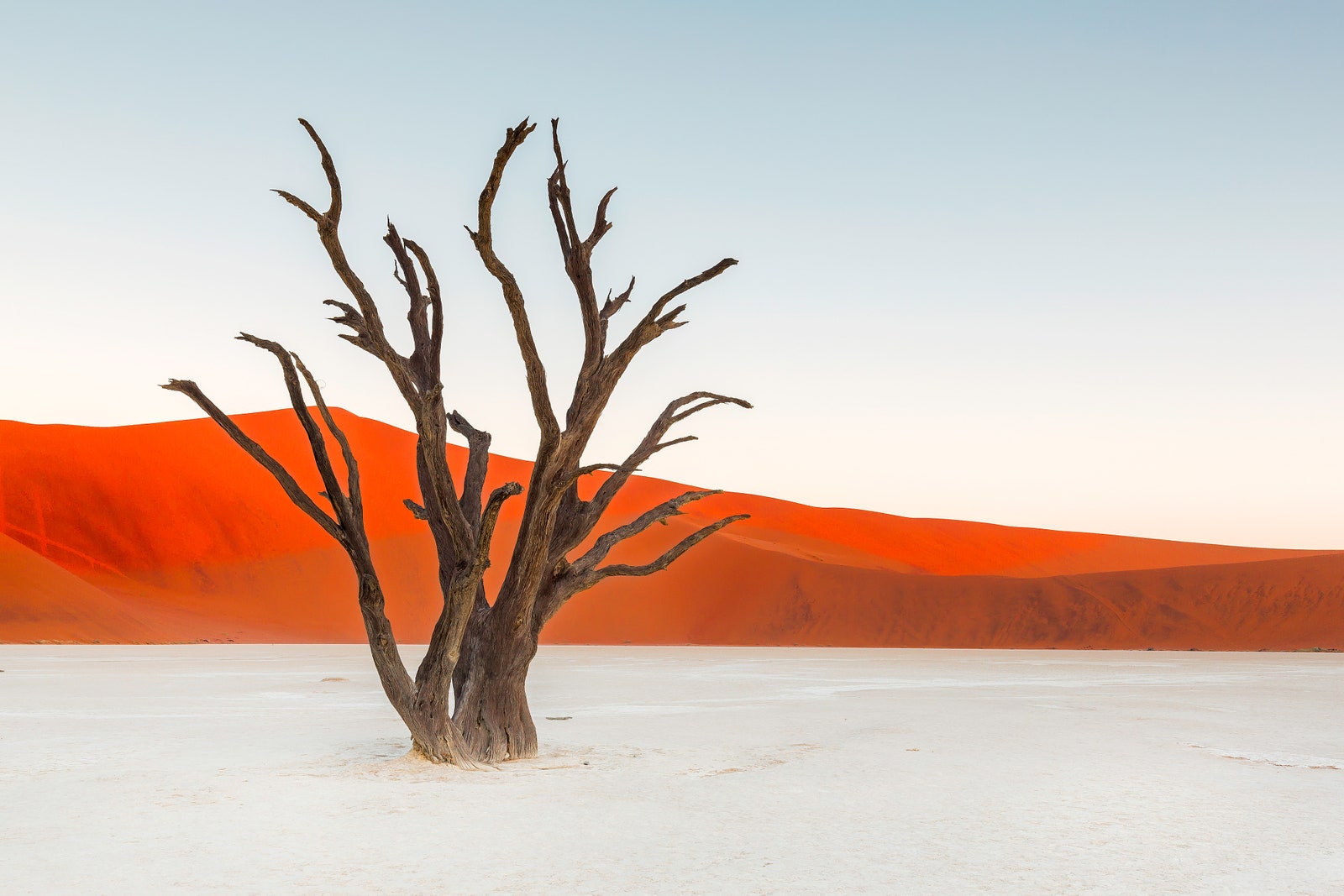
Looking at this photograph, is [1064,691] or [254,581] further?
[254,581]

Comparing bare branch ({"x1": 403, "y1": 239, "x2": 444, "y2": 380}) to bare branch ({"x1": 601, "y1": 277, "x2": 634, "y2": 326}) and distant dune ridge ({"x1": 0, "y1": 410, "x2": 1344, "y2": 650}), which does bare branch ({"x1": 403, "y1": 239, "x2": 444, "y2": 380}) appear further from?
distant dune ridge ({"x1": 0, "y1": 410, "x2": 1344, "y2": 650})

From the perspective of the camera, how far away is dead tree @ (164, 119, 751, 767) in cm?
852

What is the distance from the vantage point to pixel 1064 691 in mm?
19203

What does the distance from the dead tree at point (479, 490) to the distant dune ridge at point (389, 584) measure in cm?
3978

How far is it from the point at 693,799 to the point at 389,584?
5582 centimetres

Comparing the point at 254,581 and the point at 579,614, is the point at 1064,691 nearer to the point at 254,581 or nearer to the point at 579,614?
the point at 579,614

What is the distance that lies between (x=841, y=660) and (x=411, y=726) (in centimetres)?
2475

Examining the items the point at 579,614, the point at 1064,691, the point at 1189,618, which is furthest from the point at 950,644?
the point at 1064,691

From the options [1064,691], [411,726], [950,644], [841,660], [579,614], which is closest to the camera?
[411,726]

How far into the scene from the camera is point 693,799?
7750 mm

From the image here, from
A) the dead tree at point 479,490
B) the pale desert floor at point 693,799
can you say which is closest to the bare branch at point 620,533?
the dead tree at point 479,490

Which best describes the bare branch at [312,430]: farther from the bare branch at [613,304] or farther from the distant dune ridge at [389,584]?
the distant dune ridge at [389,584]

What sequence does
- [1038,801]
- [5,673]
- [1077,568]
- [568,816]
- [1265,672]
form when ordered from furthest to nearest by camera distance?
[1077,568], [1265,672], [5,673], [1038,801], [568,816]

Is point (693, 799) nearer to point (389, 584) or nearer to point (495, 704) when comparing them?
point (495, 704)
